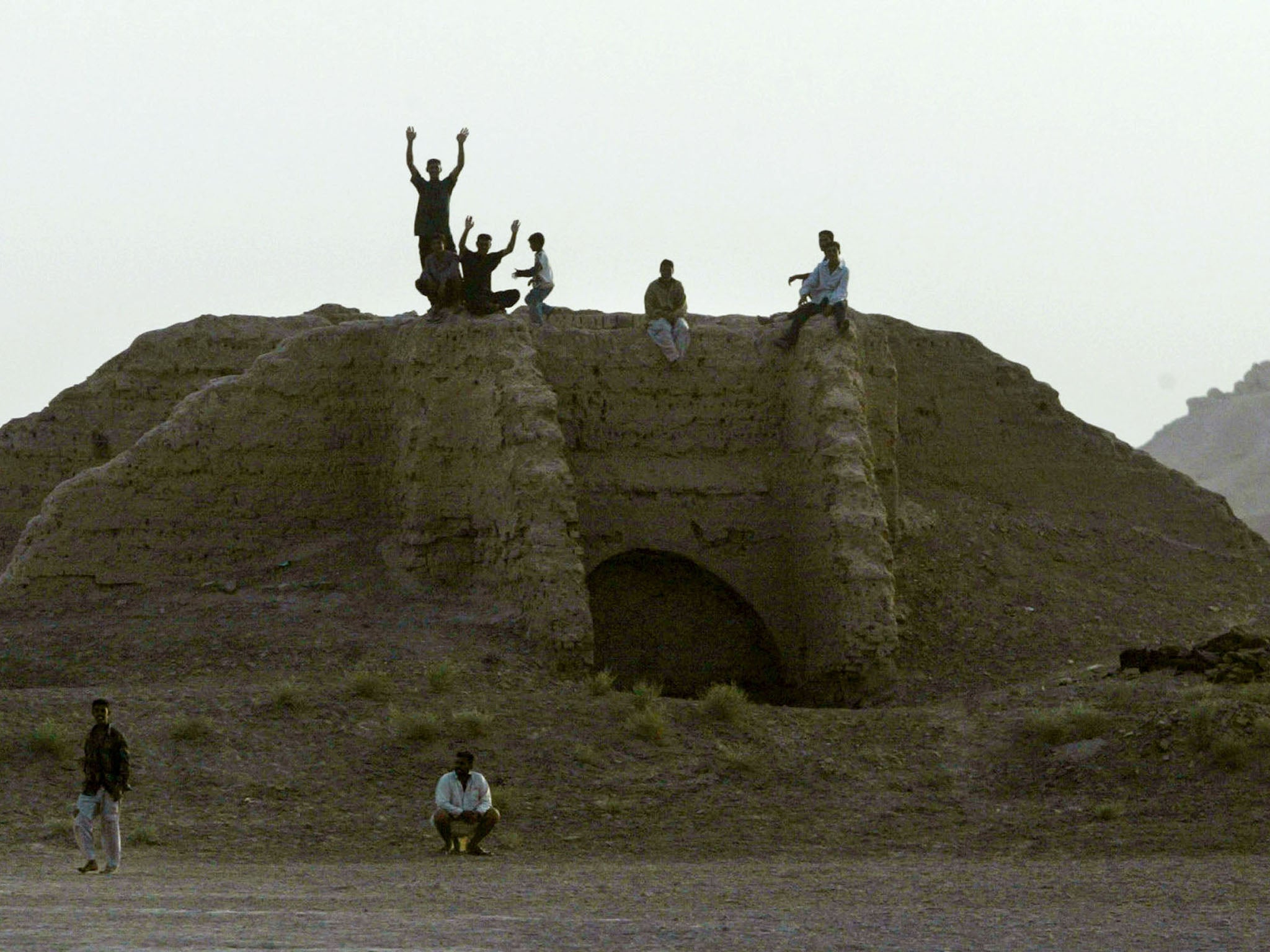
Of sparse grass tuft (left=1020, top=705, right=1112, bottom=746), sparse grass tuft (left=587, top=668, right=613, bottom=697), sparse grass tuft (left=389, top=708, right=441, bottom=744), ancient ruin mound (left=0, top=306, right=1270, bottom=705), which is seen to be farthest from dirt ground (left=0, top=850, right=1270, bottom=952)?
ancient ruin mound (left=0, top=306, right=1270, bottom=705)

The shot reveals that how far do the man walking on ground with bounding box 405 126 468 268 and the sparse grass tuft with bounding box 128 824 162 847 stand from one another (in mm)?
7249

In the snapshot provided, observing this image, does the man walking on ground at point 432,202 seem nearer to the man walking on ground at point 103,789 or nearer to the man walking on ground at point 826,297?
the man walking on ground at point 826,297

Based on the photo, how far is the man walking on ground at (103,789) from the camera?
12.0 m

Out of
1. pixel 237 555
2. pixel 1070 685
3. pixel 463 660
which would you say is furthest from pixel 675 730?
pixel 237 555

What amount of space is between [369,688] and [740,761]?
9.57 ft

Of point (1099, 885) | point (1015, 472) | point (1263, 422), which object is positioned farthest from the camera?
point (1263, 422)

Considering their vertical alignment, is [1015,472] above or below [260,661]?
above

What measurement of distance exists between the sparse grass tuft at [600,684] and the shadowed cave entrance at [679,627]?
2055 mm

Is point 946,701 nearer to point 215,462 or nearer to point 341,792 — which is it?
point 341,792

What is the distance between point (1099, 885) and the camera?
37.5ft

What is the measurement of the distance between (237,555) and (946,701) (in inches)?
244

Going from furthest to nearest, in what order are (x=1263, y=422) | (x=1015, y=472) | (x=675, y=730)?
(x=1263, y=422) → (x=1015, y=472) → (x=675, y=730)

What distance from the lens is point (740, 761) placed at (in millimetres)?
15211

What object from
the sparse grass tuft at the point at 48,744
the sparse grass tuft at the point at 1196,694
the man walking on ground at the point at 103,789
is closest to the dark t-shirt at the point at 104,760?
the man walking on ground at the point at 103,789
